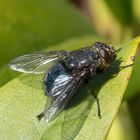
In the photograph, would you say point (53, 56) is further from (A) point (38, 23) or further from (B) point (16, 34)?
(A) point (38, 23)

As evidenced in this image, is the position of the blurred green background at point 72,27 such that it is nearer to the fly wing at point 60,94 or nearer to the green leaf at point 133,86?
the green leaf at point 133,86

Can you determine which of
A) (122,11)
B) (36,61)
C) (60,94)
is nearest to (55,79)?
(60,94)

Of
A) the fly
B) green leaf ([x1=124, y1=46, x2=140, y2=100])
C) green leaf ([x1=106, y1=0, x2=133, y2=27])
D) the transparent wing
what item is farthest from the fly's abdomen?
green leaf ([x1=106, y1=0, x2=133, y2=27])

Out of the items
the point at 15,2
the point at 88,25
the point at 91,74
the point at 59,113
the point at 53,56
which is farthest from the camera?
the point at 88,25

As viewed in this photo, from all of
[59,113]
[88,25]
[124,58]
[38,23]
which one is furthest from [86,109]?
[88,25]

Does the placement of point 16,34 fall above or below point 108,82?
above

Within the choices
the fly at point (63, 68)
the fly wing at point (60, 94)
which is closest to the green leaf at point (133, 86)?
the fly at point (63, 68)

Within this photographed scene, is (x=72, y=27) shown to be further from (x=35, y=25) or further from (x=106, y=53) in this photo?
(x=106, y=53)
